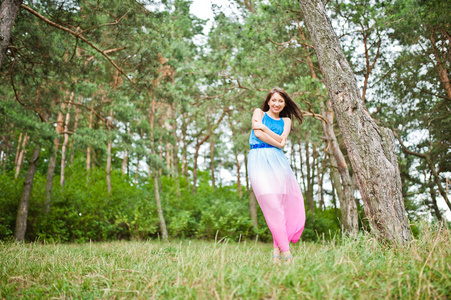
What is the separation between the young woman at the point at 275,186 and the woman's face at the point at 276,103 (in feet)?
0.42

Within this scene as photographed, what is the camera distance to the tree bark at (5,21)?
438cm

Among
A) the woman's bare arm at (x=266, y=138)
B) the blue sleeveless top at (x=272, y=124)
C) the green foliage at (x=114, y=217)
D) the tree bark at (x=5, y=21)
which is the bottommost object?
the green foliage at (x=114, y=217)

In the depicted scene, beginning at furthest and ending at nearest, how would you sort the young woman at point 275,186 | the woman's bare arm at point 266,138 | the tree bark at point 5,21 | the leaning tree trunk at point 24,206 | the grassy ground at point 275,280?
1. the leaning tree trunk at point 24,206
2. the tree bark at point 5,21
3. the woman's bare arm at point 266,138
4. the young woman at point 275,186
5. the grassy ground at point 275,280

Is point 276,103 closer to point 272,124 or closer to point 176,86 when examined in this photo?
point 272,124

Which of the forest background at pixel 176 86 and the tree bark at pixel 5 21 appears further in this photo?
the forest background at pixel 176 86

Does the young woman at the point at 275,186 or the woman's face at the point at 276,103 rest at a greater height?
the woman's face at the point at 276,103

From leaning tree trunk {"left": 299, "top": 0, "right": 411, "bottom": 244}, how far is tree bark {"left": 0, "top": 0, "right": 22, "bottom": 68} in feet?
14.4

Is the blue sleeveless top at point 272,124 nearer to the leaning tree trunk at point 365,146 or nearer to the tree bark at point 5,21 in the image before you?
the leaning tree trunk at point 365,146

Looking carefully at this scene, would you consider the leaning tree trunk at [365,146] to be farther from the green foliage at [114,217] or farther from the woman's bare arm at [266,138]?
the green foliage at [114,217]

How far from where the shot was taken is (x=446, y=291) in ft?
5.85

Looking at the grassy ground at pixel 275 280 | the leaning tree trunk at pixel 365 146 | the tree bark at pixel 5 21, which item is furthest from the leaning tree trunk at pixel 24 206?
the leaning tree trunk at pixel 365 146

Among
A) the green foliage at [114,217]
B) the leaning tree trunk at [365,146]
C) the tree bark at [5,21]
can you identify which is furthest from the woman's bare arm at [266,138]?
the green foliage at [114,217]

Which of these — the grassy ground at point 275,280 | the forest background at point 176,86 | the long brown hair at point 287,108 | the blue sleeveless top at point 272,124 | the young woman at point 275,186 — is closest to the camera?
the grassy ground at point 275,280

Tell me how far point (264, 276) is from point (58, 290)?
5.33 feet
